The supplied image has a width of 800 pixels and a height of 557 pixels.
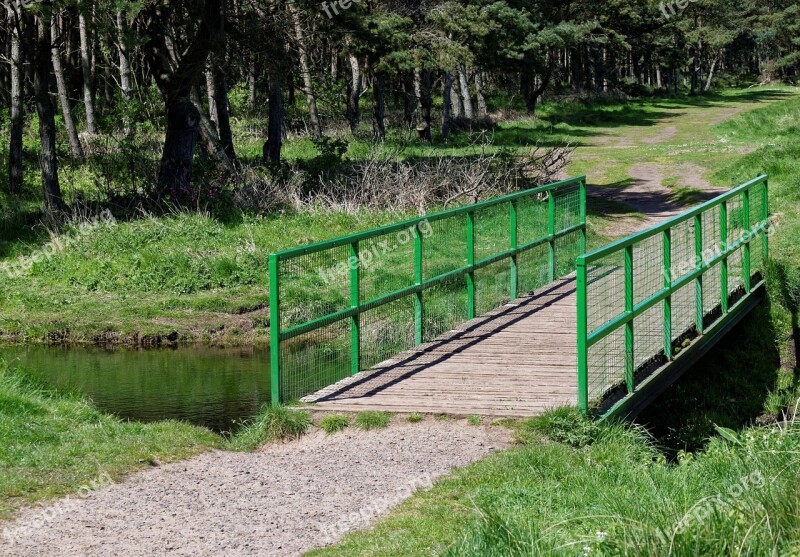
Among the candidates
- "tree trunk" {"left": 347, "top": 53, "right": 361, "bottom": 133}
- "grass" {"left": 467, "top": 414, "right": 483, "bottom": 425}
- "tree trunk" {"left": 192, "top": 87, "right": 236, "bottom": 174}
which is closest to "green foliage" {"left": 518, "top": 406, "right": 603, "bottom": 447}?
"grass" {"left": 467, "top": 414, "right": 483, "bottom": 425}

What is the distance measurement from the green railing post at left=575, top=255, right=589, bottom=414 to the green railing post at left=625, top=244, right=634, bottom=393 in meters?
1.01

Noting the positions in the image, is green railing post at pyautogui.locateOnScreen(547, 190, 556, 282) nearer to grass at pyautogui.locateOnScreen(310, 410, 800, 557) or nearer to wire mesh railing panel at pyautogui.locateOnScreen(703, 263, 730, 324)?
wire mesh railing panel at pyautogui.locateOnScreen(703, 263, 730, 324)

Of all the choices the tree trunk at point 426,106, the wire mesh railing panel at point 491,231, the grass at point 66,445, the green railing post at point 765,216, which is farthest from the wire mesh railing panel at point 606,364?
the tree trunk at point 426,106

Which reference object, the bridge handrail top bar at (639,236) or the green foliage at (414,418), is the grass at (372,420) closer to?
the green foliage at (414,418)

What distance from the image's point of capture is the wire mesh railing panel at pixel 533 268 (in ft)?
49.0

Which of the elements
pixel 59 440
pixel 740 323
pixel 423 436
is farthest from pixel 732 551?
pixel 740 323

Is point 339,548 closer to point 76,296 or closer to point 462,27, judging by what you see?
point 76,296

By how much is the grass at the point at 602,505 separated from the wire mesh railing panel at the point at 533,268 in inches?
241

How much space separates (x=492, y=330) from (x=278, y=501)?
18.4 feet

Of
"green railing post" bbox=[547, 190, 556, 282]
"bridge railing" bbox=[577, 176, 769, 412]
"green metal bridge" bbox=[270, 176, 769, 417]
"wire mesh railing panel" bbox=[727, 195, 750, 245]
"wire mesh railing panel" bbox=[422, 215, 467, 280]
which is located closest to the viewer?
"bridge railing" bbox=[577, 176, 769, 412]

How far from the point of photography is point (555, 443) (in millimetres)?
8648

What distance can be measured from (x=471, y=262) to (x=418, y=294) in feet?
3.94

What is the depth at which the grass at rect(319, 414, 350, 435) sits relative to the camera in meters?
9.25

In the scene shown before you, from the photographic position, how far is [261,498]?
766cm
